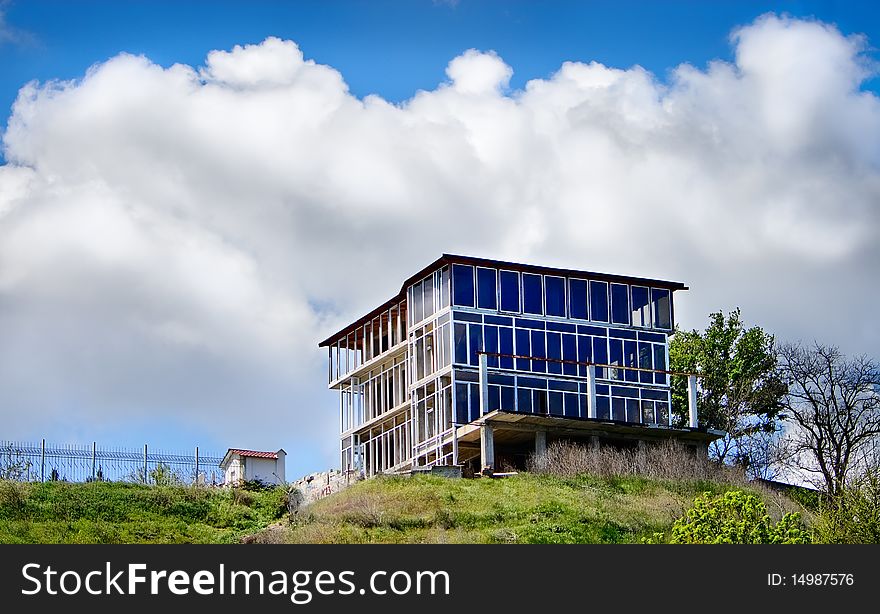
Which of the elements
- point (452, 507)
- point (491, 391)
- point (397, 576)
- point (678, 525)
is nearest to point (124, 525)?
point (452, 507)

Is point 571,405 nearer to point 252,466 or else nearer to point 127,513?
point 252,466

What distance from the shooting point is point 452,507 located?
1742 inches

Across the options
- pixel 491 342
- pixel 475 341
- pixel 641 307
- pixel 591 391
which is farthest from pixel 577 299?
pixel 475 341

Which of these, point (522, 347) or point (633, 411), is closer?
point (522, 347)

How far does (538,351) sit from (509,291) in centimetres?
259

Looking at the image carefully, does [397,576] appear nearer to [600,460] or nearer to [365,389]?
[600,460]

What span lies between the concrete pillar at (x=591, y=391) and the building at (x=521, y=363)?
5 cm

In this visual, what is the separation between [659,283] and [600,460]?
34.2 ft

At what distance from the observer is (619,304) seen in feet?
190

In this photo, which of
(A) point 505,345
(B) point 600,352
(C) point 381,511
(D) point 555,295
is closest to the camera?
(C) point 381,511

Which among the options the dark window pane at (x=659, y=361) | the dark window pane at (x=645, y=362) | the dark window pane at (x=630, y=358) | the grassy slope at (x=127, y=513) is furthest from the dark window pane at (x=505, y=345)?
the grassy slope at (x=127, y=513)

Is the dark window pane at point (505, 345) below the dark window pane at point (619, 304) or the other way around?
below

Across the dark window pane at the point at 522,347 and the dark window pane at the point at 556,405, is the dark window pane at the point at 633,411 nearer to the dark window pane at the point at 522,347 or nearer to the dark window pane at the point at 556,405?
the dark window pane at the point at 556,405

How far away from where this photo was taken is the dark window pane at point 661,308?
58500mm
